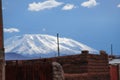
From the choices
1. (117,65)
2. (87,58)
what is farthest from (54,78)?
(117,65)

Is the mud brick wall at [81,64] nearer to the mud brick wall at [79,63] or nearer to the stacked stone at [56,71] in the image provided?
the mud brick wall at [79,63]

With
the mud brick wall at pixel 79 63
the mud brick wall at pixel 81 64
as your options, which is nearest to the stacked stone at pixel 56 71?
the mud brick wall at pixel 81 64

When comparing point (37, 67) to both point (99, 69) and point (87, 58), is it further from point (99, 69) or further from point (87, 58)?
point (99, 69)

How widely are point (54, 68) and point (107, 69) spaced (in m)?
11.9

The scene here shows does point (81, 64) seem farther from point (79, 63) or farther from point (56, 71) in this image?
point (56, 71)

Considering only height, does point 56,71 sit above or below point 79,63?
below

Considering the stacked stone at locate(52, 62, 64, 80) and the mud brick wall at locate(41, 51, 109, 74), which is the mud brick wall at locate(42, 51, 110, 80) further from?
the stacked stone at locate(52, 62, 64, 80)

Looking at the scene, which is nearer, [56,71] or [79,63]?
[56,71]

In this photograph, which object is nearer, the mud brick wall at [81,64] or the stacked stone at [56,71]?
the stacked stone at [56,71]

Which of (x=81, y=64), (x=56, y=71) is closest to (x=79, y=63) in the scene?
(x=81, y=64)

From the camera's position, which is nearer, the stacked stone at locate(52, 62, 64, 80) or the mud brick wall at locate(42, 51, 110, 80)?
the stacked stone at locate(52, 62, 64, 80)

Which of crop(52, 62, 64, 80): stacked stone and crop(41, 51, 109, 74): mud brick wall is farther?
crop(41, 51, 109, 74): mud brick wall

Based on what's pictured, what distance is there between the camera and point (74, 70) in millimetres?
28688

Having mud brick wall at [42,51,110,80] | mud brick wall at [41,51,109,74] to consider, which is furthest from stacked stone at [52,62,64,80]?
mud brick wall at [41,51,109,74]
